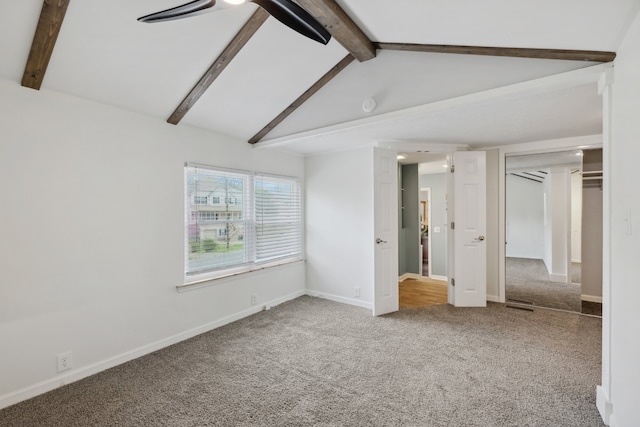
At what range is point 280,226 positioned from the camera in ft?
14.4

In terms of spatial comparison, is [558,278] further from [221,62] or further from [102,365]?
[102,365]

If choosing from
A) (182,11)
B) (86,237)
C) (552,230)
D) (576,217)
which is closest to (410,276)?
(552,230)

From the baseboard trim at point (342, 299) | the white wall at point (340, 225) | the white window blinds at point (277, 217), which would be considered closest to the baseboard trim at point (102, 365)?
the white window blinds at point (277, 217)

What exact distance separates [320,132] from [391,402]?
269 centimetres

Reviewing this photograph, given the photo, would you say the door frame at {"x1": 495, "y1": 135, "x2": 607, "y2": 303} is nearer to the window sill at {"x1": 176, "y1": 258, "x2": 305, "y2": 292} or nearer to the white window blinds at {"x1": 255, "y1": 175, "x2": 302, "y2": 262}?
the white window blinds at {"x1": 255, "y1": 175, "x2": 302, "y2": 262}

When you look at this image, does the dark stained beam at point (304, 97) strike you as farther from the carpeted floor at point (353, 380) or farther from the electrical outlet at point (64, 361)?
the electrical outlet at point (64, 361)

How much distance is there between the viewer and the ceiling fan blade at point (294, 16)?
4.77 ft

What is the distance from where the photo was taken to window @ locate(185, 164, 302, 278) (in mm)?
3303

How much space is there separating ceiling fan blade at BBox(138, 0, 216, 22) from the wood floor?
406cm

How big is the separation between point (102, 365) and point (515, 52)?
421 centimetres

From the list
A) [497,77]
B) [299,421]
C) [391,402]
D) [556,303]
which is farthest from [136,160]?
[556,303]

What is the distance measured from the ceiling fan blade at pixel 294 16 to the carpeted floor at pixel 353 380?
245 cm

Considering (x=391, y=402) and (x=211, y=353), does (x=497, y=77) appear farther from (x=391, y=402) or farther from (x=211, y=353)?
(x=211, y=353)

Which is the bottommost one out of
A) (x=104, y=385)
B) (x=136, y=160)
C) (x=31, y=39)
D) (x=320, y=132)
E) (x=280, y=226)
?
(x=104, y=385)
